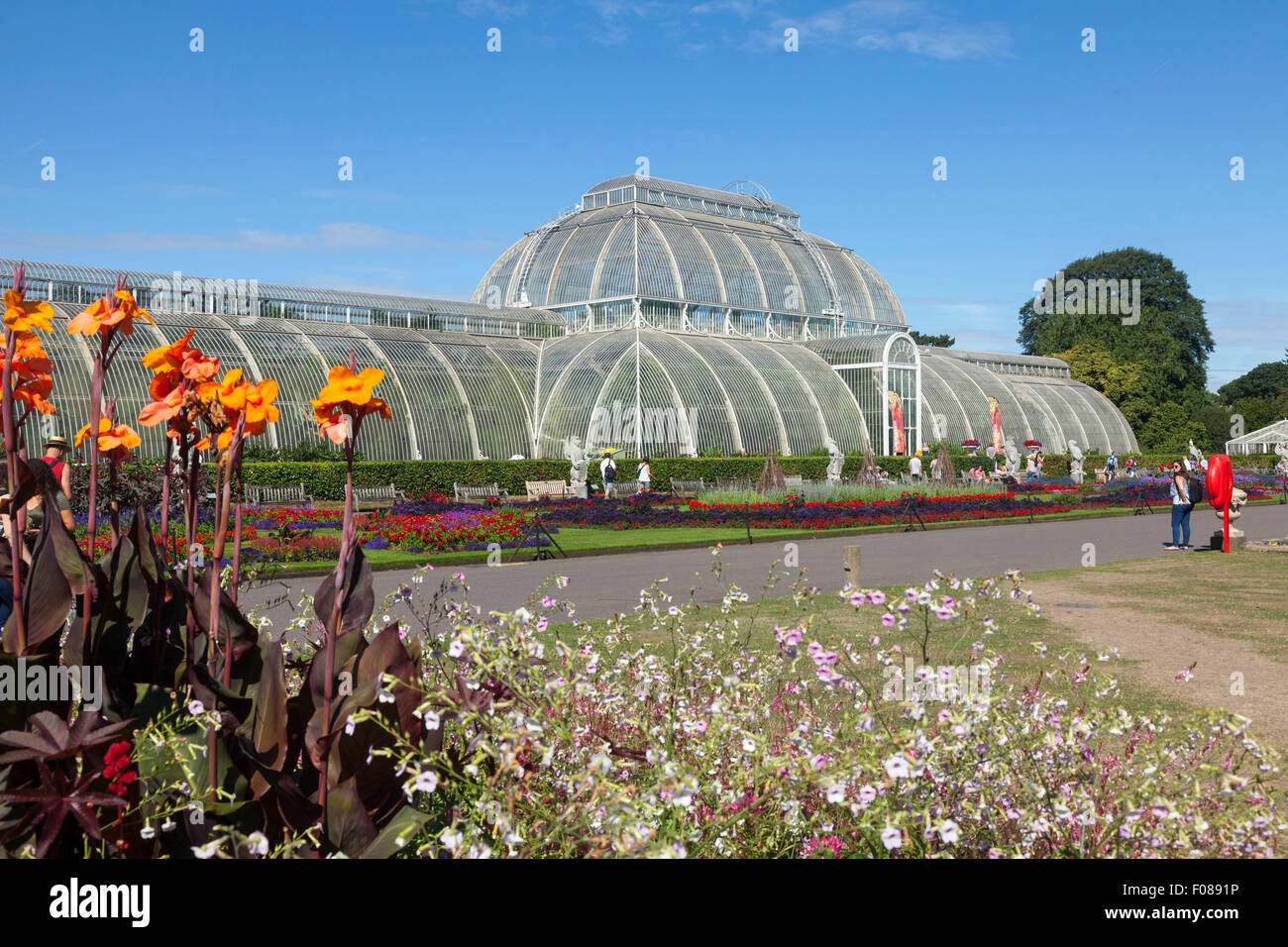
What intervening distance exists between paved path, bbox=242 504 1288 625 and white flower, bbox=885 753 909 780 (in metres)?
7.20

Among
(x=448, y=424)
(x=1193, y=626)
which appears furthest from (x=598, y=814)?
(x=448, y=424)

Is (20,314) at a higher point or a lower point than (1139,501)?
higher

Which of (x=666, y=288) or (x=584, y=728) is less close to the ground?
(x=666, y=288)

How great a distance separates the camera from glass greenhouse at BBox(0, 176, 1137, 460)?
123ft

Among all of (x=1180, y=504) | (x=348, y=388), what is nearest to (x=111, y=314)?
(x=348, y=388)

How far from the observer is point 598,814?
119 inches

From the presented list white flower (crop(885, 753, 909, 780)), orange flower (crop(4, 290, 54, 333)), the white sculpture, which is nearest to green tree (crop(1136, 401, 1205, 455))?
the white sculpture

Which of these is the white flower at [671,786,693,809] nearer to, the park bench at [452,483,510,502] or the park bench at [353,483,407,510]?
the park bench at [353,483,407,510]

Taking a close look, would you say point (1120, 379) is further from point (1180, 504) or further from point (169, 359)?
point (169, 359)

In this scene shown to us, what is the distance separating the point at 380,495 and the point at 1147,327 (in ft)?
240

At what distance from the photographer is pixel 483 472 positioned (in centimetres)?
3500

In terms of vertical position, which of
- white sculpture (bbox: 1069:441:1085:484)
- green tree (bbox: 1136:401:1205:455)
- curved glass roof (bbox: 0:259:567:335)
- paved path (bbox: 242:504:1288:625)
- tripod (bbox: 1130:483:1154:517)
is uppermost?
curved glass roof (bbox: 0:259:567:335)

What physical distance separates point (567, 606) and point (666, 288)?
1761 inches

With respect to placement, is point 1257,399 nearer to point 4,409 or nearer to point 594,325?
point 594,325
